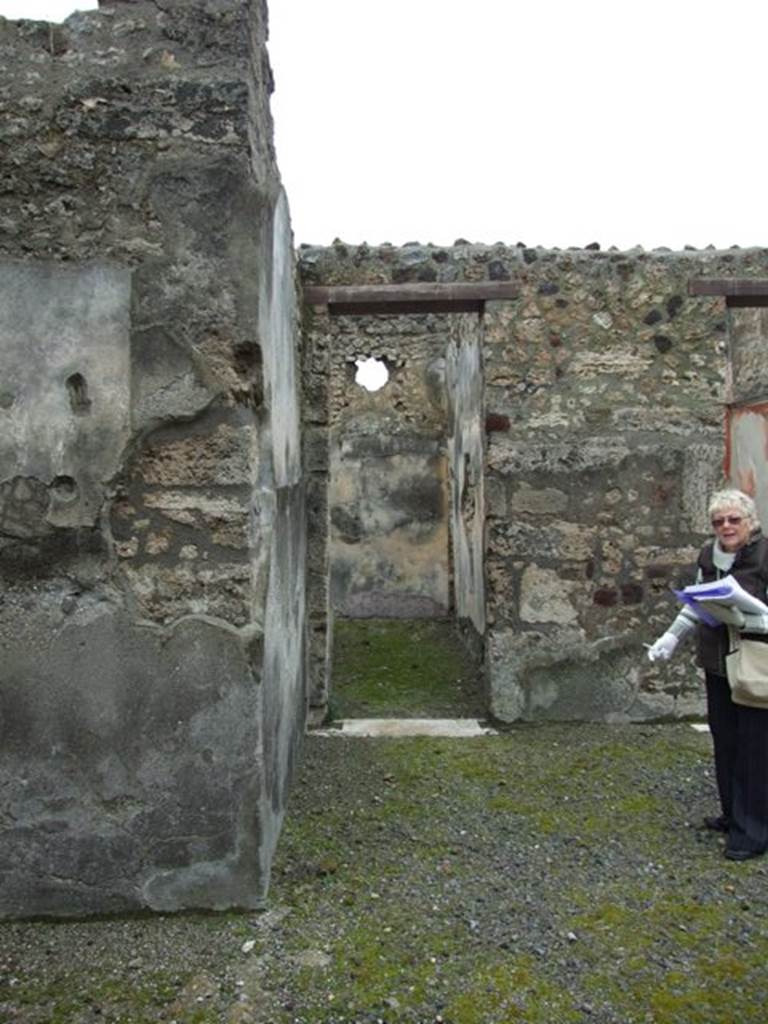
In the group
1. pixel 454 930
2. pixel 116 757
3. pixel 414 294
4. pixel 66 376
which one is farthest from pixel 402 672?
pixel 66 376

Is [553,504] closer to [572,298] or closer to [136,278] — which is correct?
[572,298]

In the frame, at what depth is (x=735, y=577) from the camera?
331cm

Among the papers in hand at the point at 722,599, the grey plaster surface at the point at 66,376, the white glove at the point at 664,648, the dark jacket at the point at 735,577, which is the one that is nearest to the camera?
the grey plaster surface at the point at 66,376

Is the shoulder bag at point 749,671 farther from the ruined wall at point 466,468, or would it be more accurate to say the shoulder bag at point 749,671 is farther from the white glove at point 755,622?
the ruined wall at point 466,468

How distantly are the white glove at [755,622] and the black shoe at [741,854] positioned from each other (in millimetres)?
870

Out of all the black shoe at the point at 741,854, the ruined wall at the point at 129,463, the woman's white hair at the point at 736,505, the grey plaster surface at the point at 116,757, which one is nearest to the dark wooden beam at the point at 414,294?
the woman's white hair at the point at 736,505

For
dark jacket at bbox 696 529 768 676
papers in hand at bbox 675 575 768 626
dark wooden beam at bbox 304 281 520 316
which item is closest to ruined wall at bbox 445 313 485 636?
dark wooden beam at bbox 304 281 520 316

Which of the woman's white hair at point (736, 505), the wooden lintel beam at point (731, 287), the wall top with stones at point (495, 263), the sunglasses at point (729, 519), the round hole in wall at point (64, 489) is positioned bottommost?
the sunglasses at point (729, 519)

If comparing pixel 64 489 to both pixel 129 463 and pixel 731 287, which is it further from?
pixel 731 287

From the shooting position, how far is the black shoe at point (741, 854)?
3293 mm

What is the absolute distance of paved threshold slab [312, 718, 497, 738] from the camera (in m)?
4.87

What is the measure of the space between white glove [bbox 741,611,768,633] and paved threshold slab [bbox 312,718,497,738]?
2.02 metres

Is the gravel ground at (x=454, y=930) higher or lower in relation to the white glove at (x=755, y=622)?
lower

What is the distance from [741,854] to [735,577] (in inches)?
42.4
